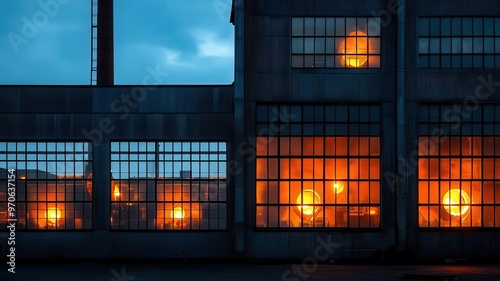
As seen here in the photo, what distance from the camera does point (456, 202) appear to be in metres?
30.7

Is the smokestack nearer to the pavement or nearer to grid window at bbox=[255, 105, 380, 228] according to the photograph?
the pavement

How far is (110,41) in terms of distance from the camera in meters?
47.5

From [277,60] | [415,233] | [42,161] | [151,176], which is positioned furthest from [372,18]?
[42,161]

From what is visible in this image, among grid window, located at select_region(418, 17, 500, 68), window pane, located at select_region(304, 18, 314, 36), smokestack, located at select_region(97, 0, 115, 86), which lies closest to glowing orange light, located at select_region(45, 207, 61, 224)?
window pane, located at select_region(304, 18, 314, 36)

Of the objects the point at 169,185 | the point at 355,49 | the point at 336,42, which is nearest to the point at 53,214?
the point at 169,185

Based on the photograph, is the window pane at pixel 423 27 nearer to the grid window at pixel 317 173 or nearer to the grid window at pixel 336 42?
the grid window at pixel 336 42

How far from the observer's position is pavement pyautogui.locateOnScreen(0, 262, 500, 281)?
2473 cm

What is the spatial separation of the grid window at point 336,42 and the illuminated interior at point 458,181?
5594 millimetres

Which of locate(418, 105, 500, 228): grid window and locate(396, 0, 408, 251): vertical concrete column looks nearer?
locate(396, 0, 408, 251): vertical concrete column

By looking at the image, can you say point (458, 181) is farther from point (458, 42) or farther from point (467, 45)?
point (458, 42)

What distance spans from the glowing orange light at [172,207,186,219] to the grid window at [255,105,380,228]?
4170 mm

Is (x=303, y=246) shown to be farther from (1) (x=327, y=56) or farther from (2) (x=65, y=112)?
(2) (x=65, y=112)

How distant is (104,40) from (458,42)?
28.6m

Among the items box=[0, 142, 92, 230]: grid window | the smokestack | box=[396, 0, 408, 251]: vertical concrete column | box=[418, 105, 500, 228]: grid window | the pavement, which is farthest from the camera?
the smokestack
